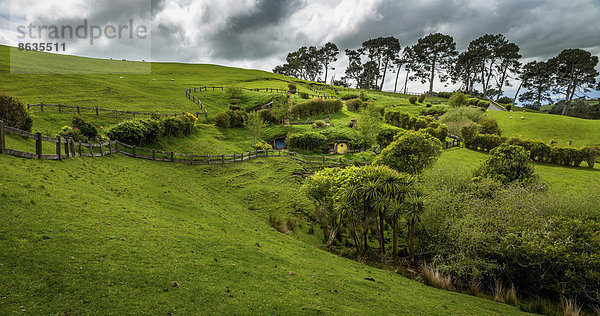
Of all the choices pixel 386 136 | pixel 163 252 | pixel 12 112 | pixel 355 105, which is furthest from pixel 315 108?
pixel 163 252

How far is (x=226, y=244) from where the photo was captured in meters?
13.3

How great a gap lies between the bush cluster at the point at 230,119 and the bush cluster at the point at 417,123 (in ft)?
128

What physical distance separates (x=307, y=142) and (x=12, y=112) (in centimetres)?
3831

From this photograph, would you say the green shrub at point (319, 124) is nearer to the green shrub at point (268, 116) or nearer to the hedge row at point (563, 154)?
the green shrub at point (268, 116)

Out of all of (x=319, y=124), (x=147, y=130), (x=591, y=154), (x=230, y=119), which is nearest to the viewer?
(x=147, y=130)

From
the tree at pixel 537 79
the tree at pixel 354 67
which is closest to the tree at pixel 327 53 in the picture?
the tree at pixel 354 67

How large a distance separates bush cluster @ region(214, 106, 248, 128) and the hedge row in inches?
1938

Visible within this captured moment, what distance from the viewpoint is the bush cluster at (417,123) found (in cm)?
5200

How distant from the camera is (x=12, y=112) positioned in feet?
64.5

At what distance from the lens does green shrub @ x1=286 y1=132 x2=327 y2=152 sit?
1938 inches

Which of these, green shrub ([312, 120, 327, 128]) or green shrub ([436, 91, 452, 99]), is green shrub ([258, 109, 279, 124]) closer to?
green shrub ([312, 120, 327, 128])

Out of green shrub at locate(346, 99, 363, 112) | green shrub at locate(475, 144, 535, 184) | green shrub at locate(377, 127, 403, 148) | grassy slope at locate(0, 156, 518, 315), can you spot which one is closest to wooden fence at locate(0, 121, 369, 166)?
grassy slope at locate(0, 156, 518, 315)

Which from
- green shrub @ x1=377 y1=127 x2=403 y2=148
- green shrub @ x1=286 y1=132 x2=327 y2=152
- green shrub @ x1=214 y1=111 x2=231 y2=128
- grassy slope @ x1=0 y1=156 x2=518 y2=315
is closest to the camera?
grassy slope @ x1=0 y1=156 x2=518 y2=315

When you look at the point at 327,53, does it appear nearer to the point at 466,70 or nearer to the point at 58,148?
the point at 466,70
